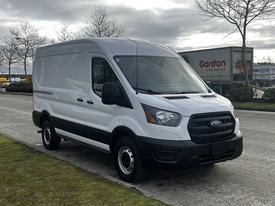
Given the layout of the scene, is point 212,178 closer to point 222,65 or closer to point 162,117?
point 162,117

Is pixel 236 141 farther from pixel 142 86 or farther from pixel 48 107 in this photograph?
pixel 48 107

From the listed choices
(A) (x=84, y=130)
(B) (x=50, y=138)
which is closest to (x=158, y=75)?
(A) (x=84, y=130)

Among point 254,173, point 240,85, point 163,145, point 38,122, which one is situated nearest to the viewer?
point 163,145

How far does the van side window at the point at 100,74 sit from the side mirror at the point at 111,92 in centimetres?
36

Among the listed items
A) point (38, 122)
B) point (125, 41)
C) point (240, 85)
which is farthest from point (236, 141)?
point (240, 85)

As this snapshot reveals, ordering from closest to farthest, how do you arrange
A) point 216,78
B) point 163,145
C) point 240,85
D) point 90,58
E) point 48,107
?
point 163,145, point 90,58, point 48,107, point 240,85, point 216,78

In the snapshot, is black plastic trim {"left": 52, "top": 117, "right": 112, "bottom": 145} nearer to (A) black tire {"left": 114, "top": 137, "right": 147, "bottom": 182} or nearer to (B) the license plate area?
(A) black tire {"left": 114, "top": 137, "right": 147, "bottom": 182}

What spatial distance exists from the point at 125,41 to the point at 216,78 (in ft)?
77.6

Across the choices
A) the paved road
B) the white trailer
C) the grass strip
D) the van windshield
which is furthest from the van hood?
the white trailer

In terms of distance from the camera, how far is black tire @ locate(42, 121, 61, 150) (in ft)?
31.0

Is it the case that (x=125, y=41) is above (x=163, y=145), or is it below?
above

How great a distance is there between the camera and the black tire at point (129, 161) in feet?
21.0

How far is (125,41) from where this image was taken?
7.56 meters

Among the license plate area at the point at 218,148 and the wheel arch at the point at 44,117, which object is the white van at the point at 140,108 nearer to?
the license plate area at the point at 218,148
